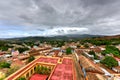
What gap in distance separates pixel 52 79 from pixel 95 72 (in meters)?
10.3

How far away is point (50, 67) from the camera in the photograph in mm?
17297

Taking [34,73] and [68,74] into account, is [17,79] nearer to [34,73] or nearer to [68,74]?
[34,73]

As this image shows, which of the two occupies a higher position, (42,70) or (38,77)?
(42,70)

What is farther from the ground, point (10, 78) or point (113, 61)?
point (10, 78)

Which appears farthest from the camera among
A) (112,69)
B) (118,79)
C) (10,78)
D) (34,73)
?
(112,69)

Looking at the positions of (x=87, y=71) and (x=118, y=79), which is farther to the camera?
(x=87, y=71)

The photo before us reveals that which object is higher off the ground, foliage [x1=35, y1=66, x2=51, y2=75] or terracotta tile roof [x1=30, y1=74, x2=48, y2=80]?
foliage [x1=35, y1=66, x2=51, y2=75]

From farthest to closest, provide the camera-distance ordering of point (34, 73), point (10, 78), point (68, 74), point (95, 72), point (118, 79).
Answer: point (95, 72)
point (34, 73)
point (118, 79)
point (68, 74)
point (10, 78)

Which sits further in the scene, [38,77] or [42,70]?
[42,70]

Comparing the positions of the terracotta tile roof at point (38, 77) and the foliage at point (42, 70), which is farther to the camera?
the foliage at point (42, 70)

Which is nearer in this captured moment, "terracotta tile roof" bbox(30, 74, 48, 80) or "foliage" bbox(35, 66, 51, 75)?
"terracotta tile roof" bbox(30, 74, 48, 80)

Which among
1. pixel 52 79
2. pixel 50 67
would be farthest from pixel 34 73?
pixel 52 79

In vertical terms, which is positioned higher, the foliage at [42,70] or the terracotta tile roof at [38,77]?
the foliage at [42,70]

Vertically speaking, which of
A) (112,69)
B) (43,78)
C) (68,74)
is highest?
(68,74)
